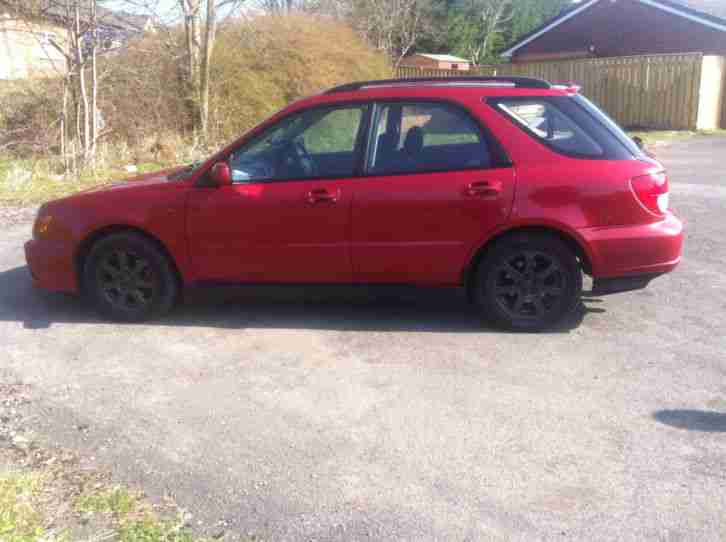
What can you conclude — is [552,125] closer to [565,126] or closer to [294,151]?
[565,126]

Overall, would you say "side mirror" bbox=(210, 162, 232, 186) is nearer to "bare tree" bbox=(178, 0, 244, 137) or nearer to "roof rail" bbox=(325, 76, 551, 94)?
"roof rail" bbox=(325, 76, 551, 94)

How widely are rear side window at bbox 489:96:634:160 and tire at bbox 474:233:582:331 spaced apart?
2.15 feet

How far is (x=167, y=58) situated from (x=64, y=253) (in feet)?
37.7

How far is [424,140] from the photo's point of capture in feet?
18.2

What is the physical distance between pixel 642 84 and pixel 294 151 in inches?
822

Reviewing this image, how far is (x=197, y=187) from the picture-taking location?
563 cm

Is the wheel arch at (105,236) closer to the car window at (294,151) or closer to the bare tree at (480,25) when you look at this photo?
the car window at (294,151)

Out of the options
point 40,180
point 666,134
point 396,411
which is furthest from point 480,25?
point 396,411

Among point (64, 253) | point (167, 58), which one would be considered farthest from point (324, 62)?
point (64, 253)

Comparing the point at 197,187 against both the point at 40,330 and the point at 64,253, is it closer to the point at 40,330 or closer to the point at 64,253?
the point at 64,253

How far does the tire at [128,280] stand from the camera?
19.0ft

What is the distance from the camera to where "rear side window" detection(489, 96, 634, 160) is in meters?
5.35

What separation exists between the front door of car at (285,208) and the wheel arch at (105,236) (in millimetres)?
213

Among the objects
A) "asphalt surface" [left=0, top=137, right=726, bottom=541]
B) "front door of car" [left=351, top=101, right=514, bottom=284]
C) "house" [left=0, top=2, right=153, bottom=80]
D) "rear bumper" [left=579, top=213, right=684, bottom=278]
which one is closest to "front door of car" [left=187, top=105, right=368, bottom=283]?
"front door of car" [left=351, top=101, right=514, bottom=284]
